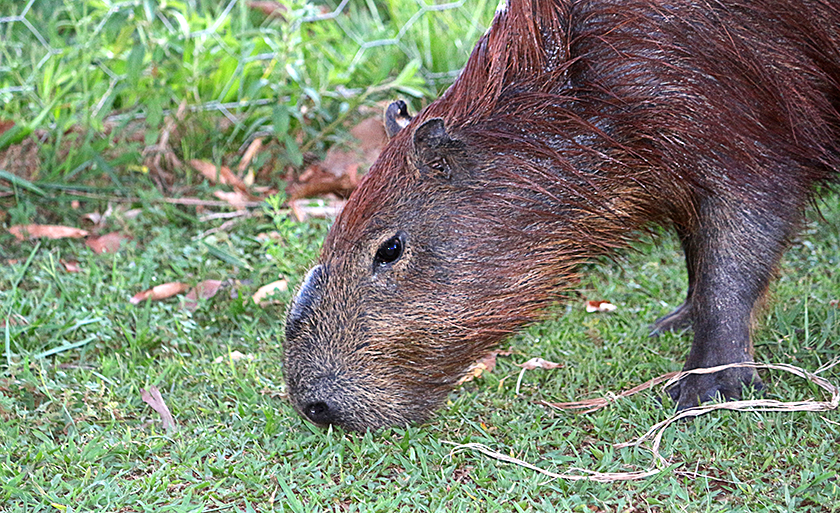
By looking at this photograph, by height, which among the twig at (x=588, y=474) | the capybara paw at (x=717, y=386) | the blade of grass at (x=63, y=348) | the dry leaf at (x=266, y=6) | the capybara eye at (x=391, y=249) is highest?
the capybara eye at (x=391, y=249)

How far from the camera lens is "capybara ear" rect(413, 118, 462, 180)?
258cm

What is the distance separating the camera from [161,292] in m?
3.67

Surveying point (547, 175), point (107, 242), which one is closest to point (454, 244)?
point (547, 175)

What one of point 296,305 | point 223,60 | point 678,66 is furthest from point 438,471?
point 223,60

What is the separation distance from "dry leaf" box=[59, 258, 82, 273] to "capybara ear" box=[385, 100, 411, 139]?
5.34 feet

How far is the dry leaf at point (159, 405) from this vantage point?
2744 millimetres

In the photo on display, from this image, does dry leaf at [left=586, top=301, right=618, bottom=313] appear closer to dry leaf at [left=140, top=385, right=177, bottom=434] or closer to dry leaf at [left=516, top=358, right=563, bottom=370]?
dry leaf at [left=516, top=358, right=563, bottom=370]

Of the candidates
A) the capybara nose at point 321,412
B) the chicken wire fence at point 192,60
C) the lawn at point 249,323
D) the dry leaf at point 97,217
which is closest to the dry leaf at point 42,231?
the lawn at point 249,323

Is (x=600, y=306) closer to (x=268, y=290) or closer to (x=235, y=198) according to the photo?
(x=268, y=290)

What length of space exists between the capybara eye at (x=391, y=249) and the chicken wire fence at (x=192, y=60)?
2.13 m

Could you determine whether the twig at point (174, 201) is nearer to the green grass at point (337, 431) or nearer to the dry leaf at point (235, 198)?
the dry leaf at point (235, 198)

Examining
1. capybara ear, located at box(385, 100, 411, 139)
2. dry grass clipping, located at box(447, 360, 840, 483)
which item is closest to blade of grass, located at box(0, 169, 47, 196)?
capybara ear, located at box(385, 100, 411, 139)

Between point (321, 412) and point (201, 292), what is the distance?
1266 millimetres

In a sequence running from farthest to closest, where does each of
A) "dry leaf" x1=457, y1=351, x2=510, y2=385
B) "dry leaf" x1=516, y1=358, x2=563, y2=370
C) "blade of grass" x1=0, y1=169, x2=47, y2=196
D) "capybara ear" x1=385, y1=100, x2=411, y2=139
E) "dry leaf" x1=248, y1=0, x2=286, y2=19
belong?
"dry leaf" x1=248, y1=0, x2=286, y2=19 < "blade of grass" x1=0, y1=169, x2=47, y2=196 < "dry leaf" x1=516, y1=358, x2=563, y2=370 < "capybara ear" x1=385, y1=100, x2=411, y2=139 < "dry leaf" x1=457, y1=351, x2=510, y2=385
